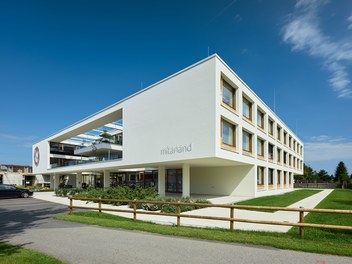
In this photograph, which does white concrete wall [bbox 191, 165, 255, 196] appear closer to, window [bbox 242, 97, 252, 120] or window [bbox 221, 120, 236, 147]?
window [bbox 242, 97, 252, 120]

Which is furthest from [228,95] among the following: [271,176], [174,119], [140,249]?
[140,249]

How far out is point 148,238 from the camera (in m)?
8.51

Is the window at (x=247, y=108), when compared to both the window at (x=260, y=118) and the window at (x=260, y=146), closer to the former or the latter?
the window at (x=260, y=118)

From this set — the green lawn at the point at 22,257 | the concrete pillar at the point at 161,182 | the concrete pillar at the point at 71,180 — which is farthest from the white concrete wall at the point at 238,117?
the concrete pillar at the point at 71,180

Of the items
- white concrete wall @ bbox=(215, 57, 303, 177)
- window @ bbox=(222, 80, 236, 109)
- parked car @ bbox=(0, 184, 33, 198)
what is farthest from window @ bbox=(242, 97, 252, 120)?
parked car @ bbox=(0, 184, 33, 198)

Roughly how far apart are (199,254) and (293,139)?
4798cm

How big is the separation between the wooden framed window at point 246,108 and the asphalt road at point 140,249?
18865 millimetres

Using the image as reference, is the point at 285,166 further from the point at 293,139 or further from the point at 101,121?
the point at 101,121

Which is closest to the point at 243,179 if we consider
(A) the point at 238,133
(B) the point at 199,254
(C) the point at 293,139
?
(A) the point at 238,133

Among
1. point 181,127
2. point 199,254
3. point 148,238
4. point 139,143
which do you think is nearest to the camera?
point 199,254

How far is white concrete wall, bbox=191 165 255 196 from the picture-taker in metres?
25.8

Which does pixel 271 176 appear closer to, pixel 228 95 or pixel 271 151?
pixel 271 151

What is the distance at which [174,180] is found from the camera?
3231 centimetres

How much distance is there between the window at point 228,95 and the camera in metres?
21.3
